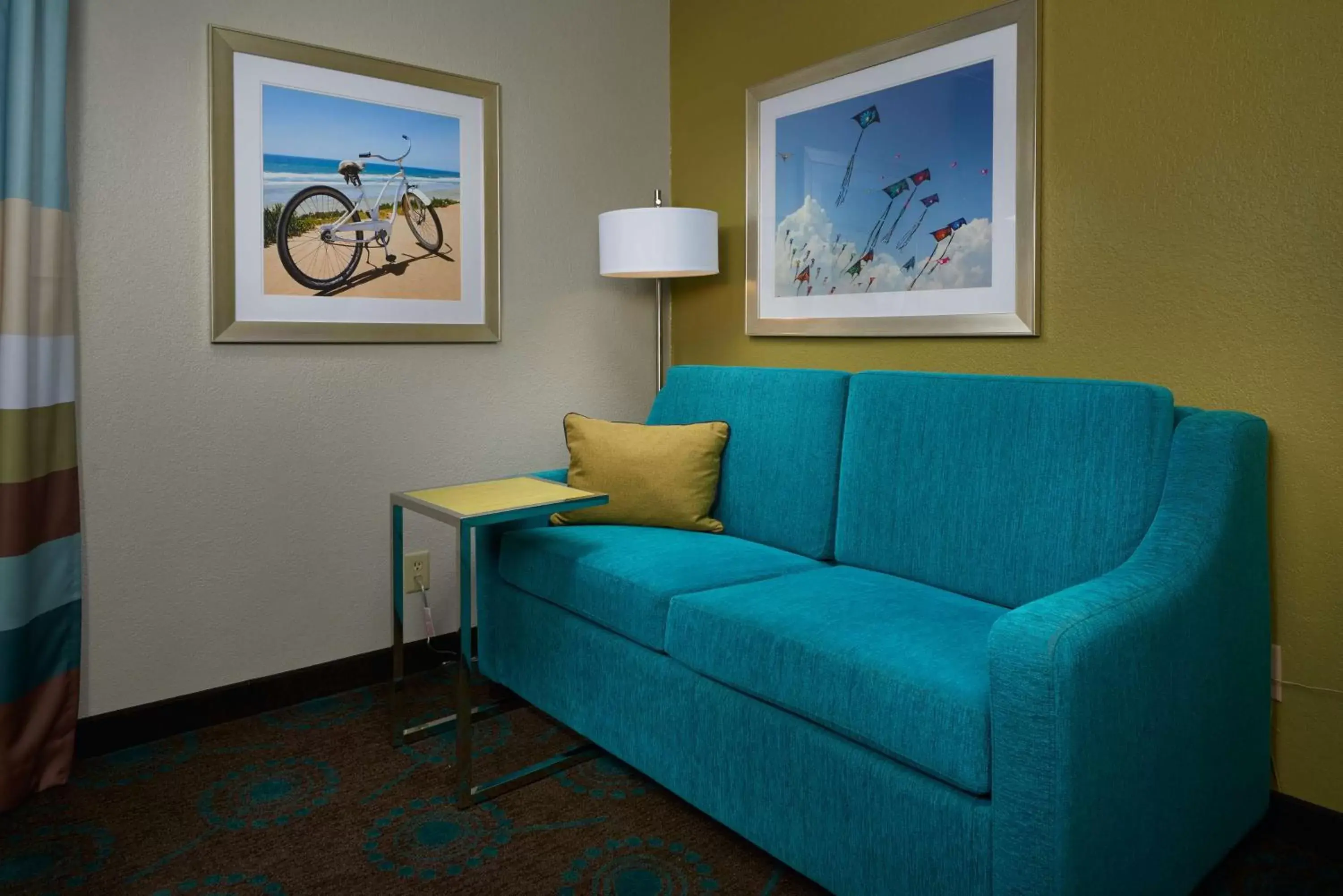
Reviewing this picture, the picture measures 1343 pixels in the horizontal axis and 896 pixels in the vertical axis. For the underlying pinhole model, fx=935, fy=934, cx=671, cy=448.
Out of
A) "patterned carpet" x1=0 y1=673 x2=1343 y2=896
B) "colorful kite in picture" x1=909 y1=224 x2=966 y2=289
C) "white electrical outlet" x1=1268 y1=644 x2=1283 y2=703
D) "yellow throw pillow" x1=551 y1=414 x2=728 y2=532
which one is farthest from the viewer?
"yellow throw pillow" x1=551 y1=414 x2=728 y2=532

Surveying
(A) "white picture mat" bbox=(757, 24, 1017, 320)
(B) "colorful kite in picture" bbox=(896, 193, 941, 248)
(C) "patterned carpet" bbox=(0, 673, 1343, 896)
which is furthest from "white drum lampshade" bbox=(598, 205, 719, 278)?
(C) "patterned carpet" bbox=(0, 673, 1343, 896)

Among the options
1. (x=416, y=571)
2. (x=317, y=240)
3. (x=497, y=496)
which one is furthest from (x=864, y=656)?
(x=317, y=240)

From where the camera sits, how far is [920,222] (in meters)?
2.52

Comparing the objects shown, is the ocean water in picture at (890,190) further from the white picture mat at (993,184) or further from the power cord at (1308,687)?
the power cord at (1308,687)

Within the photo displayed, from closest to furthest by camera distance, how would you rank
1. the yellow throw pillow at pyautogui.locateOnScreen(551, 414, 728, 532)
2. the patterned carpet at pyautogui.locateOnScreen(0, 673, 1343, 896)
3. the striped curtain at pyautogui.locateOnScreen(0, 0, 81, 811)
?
1. the patterned carpet at pyautogui.locateOnScreen(0, 673, 1343, 896)
2. the striped curtain at pyautogui.locateOnScreen(0, 0, 81, 811)
3. the yellow throw pillow at pyautogui.locateOnScreen(551, 414, 728, 532)

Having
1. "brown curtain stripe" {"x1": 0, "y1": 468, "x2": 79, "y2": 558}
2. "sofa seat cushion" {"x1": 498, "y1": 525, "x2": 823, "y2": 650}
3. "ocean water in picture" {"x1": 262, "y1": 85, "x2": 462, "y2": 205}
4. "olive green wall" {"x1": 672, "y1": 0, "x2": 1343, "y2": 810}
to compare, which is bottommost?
"sofa seat cushion" {"x1": 498, "y1": 525, "x2": 823, "y2": 650}

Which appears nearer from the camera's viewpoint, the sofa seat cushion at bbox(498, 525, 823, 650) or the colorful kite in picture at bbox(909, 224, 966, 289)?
the sofa seat cushion at bbox(498, 525, 823, 650)

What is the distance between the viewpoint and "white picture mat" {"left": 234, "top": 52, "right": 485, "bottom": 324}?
8.07 feet

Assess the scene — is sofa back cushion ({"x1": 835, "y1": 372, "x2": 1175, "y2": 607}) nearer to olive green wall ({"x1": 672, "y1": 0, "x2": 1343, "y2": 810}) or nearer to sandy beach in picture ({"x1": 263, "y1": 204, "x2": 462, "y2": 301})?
olive green wall ({"x1": 672, "y1": 0, "x2": 1343, "y2": 810})

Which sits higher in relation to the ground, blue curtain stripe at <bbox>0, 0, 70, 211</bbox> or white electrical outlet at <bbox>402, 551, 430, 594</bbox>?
blue curtain stripe at <bbox>0, 0, 70, 211</bbox>

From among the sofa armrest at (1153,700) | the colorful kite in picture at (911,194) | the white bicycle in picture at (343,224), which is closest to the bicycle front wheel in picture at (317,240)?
the white bicycle in picture at (343,224)

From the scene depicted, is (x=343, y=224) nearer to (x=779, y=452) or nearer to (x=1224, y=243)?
(x=779, y=452)

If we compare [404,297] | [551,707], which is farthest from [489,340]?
[551,707]

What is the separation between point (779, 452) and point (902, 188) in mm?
799
